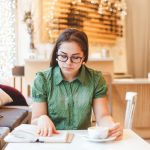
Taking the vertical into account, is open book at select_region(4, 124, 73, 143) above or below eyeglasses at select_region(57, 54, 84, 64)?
below

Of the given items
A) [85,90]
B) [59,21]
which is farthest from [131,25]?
[85,90]

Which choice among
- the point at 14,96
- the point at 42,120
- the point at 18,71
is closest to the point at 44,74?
the point at 42,120

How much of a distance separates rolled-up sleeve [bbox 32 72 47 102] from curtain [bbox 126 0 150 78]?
5489 millimetres

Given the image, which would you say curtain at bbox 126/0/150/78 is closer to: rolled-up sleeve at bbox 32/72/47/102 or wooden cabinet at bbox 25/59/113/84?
wooden cabinet at bbox 25/59/113/84

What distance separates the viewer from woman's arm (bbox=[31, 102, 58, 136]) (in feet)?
4.97

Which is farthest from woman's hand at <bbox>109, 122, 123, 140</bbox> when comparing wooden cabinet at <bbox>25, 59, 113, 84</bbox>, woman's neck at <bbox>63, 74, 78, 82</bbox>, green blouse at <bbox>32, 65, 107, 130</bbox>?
wooden cabinet at <bbox>25, 59, 113, 84</bbox>

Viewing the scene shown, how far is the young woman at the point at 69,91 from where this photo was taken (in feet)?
5.82

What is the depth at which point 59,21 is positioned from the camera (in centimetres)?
627

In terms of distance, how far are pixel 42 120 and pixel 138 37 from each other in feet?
19.2

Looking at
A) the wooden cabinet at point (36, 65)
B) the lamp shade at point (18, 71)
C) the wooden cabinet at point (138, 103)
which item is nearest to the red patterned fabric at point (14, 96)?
the wooden cabinet at point (138, 103)

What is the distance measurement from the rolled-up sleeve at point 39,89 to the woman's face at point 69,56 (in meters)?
0.14

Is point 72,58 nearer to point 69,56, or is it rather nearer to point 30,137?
point 69,56

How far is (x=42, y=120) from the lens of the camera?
1.61m

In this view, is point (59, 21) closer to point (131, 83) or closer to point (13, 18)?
point (13, 18)
